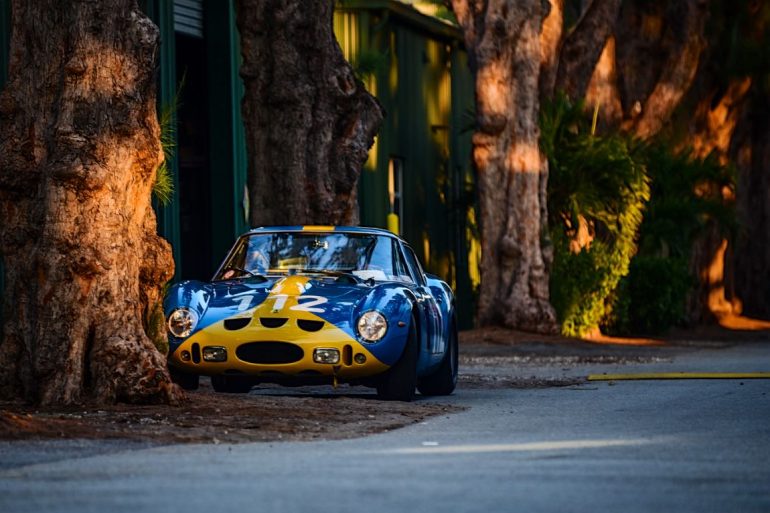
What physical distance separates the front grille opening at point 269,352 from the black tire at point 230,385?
1.20m

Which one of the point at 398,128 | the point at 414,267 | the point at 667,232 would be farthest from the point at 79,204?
the point at 667,232

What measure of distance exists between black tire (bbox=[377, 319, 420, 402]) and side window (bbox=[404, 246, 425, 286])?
131 centimetres

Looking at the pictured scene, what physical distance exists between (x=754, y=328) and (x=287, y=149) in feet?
68.0

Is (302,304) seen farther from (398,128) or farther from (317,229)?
(398,128)

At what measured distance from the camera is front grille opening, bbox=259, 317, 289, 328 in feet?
43.1

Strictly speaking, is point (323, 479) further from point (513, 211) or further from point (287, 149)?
point (513, 211)

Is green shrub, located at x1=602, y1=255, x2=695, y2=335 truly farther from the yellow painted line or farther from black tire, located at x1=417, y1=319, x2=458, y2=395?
black tire, located at x1=417, y1=319, x2=458, y2=395

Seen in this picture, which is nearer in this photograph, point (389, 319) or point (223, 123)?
point (389, 319)

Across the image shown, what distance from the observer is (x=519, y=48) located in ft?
87.5

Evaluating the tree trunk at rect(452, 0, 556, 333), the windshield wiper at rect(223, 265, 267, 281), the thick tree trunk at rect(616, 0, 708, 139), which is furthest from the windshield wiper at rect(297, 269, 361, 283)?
the thick tree trunk at rect(616, 0, 708, 139)

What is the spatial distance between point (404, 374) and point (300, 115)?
5.15 m

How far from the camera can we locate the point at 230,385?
14609 millimetres

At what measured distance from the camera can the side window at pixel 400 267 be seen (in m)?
14.5

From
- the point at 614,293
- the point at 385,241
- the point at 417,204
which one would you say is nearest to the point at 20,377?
the point at 385,241
